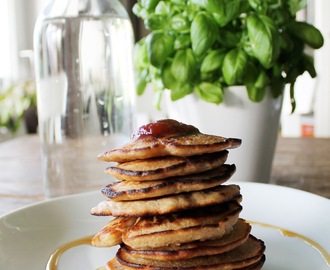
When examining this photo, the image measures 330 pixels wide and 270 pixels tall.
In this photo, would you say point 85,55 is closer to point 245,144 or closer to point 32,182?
point 32,182

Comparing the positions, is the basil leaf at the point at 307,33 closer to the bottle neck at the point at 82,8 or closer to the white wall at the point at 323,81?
the bottle neck at the point at 82,8

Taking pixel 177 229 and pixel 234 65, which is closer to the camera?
pixel 177 229

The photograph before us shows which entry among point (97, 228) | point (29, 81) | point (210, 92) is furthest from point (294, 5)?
point (29, 81)

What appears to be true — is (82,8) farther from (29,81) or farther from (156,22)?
(29,81)

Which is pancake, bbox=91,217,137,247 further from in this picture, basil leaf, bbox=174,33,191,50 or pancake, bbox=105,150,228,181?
basil leaf, bbox=174,33,191,50

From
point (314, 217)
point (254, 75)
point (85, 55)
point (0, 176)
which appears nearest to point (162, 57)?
point (254, 75)

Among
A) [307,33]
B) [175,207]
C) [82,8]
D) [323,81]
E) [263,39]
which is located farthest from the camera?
[323,81]

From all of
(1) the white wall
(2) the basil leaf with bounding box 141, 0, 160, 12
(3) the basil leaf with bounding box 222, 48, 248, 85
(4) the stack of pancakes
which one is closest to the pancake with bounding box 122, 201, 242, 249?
(4) the stack of pancakes

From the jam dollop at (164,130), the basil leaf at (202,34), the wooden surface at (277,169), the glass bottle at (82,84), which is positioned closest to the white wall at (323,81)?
the wooden surface at (277,169)
